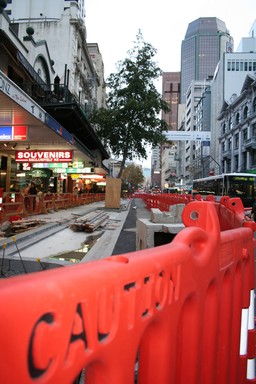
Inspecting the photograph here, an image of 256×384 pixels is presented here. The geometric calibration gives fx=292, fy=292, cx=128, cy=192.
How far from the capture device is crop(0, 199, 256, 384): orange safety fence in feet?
2.93

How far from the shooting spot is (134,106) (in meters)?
25.6

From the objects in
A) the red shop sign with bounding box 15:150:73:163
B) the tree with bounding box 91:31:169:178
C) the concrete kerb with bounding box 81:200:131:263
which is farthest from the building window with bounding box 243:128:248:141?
the concrete kerb with bounding box 81:200:131:263

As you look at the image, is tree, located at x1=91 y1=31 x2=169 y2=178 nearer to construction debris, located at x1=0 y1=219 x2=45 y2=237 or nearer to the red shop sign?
the red shop sign

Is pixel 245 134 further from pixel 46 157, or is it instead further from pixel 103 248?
pixel 103 248

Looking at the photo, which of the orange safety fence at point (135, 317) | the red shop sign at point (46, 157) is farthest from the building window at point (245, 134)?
the orange safety fence at point (135, 317)

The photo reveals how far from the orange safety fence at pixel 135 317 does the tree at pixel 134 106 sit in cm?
2497

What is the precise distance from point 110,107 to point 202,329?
28.3 m

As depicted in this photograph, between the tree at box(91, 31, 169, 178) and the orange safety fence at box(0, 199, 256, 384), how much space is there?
2497 cm

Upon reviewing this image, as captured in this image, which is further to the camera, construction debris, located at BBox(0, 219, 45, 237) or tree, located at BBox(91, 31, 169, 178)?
tree, located at BBox(91, 31, 169, 178)

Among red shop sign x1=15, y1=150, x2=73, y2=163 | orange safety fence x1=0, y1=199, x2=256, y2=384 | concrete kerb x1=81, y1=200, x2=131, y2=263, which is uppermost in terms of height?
red shop sign x1=15, y1=150, x2=73, y2=163

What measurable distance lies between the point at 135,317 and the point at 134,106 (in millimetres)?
25688

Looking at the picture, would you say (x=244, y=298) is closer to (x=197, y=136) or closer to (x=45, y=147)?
(x=45, y=147)

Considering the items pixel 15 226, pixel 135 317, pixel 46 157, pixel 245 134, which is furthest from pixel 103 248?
pixel 245 134

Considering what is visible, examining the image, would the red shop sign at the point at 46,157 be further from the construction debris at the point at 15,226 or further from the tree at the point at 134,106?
the tree at the point at 134,106
